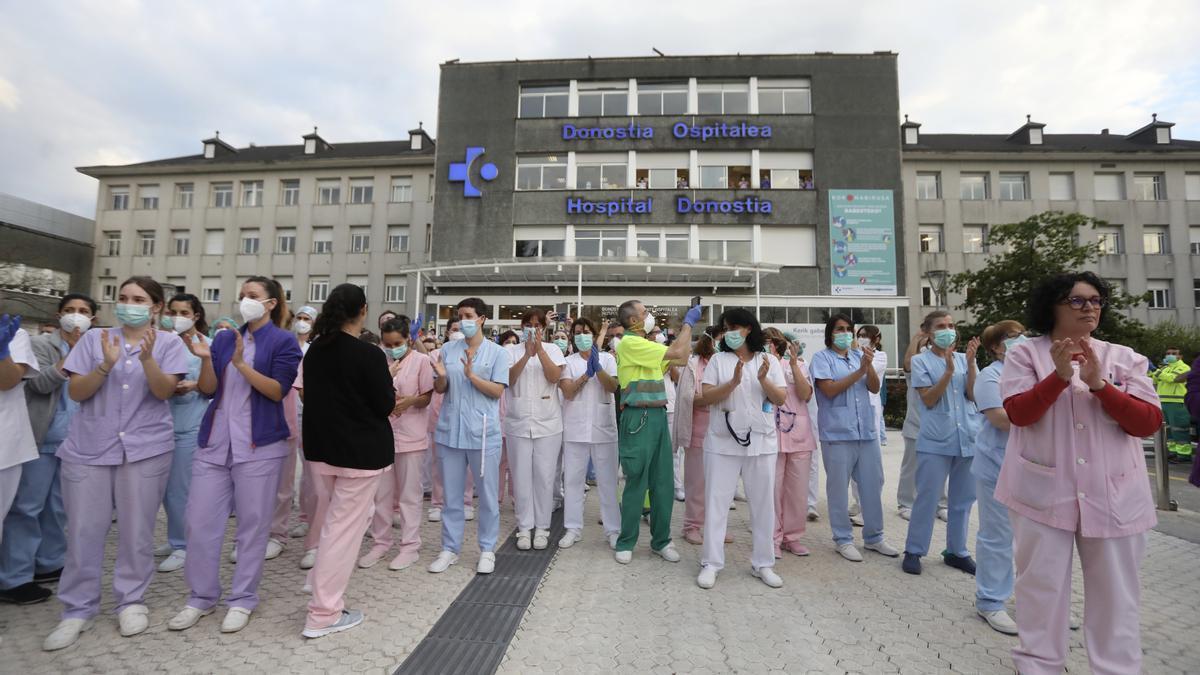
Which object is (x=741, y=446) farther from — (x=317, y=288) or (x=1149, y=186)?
(x=1149, y=186)

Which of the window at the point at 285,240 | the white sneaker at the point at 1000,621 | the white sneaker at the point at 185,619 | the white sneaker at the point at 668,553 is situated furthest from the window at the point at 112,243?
the white sneaker at the point at 1000,621

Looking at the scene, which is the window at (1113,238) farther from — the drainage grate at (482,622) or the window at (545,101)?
the drainage grate at (482,622)

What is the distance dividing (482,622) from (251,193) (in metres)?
35.1

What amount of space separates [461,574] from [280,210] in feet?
106

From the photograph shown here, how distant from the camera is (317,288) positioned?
97.2 ft

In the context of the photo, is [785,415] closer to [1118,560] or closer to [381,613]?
[1118,560]

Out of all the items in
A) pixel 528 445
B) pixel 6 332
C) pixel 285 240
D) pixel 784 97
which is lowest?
pixel 528 445

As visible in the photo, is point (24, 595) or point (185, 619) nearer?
point (185, 619)

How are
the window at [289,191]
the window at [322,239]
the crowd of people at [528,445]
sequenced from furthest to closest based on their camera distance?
1. the window at [289,191]
2. the window at [322,239]
3. the crowd of people at [528,445]

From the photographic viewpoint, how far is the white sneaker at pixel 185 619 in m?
3.11

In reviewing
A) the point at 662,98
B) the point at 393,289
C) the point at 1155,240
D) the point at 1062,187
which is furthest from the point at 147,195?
the point at 1155,240

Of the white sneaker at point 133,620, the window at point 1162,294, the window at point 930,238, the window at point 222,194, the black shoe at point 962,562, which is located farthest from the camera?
the window at point 222,194

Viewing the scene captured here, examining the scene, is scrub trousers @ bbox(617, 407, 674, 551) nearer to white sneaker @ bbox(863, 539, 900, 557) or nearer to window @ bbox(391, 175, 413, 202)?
white sneaker @ bbox(863, 539, 900, 557)

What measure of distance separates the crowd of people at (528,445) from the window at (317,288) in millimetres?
26925
